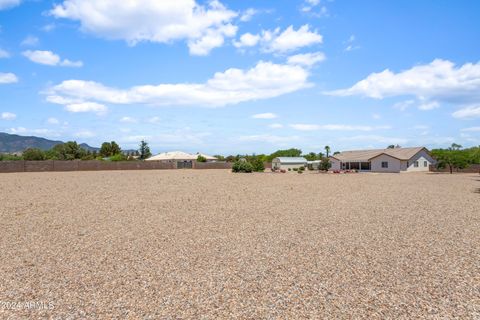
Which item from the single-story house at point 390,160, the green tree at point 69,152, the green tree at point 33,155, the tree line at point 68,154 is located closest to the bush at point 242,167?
the single-story house at point 390,160

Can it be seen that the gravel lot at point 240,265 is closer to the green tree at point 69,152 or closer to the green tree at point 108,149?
the green tree at point 69,152

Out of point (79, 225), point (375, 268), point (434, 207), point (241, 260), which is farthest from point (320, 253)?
point (434, 207)

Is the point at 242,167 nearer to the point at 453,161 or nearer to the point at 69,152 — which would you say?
the point at 453,161

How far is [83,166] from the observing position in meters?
55.1

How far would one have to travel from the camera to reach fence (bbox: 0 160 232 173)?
49.9 m

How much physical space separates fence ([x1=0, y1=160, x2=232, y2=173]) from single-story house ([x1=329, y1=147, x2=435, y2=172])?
2430 centimetres

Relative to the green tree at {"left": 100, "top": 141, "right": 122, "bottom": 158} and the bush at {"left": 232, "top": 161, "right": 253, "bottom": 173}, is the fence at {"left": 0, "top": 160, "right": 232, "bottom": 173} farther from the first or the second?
the green tree at {"left": 100, "top": 141, "right": 122, "bottom": 158}

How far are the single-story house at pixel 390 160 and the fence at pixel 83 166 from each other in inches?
957

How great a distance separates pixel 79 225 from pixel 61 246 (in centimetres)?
263

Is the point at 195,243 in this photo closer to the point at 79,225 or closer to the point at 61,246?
the point at 61,246

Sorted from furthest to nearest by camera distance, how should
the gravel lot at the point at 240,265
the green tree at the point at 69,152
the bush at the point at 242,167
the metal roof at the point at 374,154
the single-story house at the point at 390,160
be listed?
1. the green tree at the point at 69,152
2. the metal roof at the point at 374,154
3. the single-story house at the point at 390,160
4. the bush at the point at 242,167
5. the gravel lot at the point at 240,265

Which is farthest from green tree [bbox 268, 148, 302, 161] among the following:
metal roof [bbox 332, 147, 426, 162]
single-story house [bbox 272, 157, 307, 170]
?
metal roof [bbox 332, 147, 426, 162]

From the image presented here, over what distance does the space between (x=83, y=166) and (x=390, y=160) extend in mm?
51082

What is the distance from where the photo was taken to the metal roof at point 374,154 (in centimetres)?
5521
